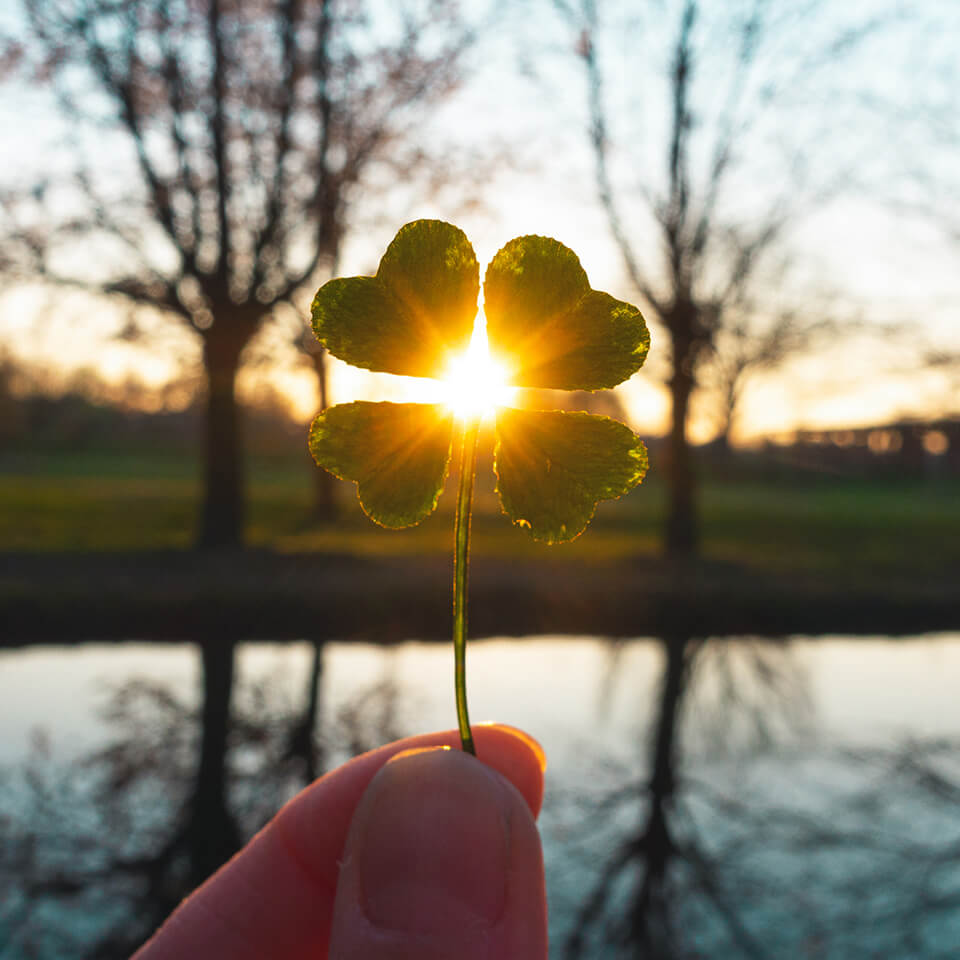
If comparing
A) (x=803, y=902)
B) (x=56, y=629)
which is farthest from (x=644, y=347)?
(x=56, y=629)

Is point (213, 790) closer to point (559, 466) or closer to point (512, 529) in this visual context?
point (559, 466)

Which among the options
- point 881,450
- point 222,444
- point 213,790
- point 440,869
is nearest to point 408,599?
point 222,444

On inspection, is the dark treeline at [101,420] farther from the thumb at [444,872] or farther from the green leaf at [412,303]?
the green leaf at [412,303]

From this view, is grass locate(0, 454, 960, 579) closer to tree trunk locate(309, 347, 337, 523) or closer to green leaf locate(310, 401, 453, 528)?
tree trunk locate(309, 347, 337, 523)

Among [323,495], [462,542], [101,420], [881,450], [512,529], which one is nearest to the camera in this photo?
[462,542]

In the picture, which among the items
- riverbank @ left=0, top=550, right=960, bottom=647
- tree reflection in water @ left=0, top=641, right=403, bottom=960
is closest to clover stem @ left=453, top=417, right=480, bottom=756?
tree reflection in water @ left=0, top=641, right=403, bottom=960

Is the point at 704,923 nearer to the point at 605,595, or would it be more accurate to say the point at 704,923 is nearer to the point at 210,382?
the point at 605,595

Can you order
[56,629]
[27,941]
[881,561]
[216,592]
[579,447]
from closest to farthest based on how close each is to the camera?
[579,447] < [27,941] < [56,629] < [216,592] < [881,561]
